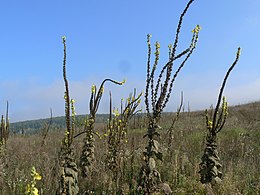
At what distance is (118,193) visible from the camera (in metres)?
→ 5.27

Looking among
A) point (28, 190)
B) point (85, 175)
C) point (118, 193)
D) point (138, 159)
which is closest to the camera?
point (28, 190)

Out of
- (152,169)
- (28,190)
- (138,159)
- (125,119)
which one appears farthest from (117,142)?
(138,159)

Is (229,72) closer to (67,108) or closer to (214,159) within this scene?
(214,159)

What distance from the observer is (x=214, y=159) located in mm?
6277

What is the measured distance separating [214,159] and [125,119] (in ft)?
7.64

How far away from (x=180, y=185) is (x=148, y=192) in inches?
84.6

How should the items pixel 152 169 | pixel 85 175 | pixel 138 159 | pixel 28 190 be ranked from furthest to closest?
pixel 138 159, pixel 85 175, pixel 152 169, pixel 28 190

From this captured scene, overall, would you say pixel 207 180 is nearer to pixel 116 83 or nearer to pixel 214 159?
pixel 214 159

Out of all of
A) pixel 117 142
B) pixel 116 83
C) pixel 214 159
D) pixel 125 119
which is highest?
pixel 116 83

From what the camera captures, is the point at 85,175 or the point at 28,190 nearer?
the point at 28,190

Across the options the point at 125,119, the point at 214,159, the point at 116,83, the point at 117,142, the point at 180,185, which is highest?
the point at 116,83

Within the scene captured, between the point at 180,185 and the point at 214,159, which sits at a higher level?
the point at 214,159

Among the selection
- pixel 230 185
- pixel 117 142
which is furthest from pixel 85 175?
pixel 230 185

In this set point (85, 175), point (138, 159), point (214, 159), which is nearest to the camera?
point (214, 159)
